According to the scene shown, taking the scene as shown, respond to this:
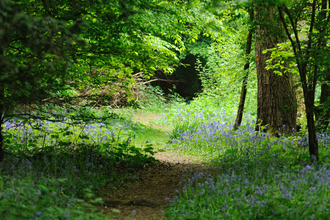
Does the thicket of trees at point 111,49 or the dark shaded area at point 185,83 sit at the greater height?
the dark shaded area at point 185,83

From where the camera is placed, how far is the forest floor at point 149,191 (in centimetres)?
387

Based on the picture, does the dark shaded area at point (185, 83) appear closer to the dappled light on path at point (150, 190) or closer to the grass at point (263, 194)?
the dappled light on path at point (150, 190)

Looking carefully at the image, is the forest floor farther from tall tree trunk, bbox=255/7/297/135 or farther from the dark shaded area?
the dark shaded area

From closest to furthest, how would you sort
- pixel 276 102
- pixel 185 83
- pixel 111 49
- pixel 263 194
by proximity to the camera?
pixel 263 194
pixel 111 49
pixel 276 102
pixel 185 83

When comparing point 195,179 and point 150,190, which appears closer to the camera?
point 195,179

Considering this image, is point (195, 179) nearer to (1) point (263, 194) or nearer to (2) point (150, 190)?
(2) point (150, 190)

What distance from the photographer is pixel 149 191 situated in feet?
16.0

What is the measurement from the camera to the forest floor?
12.7ft

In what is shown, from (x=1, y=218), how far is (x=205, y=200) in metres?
2.23

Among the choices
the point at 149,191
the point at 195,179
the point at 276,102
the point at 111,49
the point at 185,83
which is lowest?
the point at 149,191

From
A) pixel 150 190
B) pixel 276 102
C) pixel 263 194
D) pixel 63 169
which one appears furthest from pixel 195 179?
pixel 276 102

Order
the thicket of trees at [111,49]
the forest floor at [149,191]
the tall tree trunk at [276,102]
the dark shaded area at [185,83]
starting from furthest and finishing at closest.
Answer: the dark shaded area at [185,83] → the tall tree trunk at [276,102] → the forest floor at [149,191] → the thicket of trees at [111,49]

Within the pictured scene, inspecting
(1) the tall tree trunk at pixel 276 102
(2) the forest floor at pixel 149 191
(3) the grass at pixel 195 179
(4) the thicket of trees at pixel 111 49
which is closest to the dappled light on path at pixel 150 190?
(2) the forest floor at pixel 149 191

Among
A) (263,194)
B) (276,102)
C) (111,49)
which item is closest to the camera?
(263,194)
